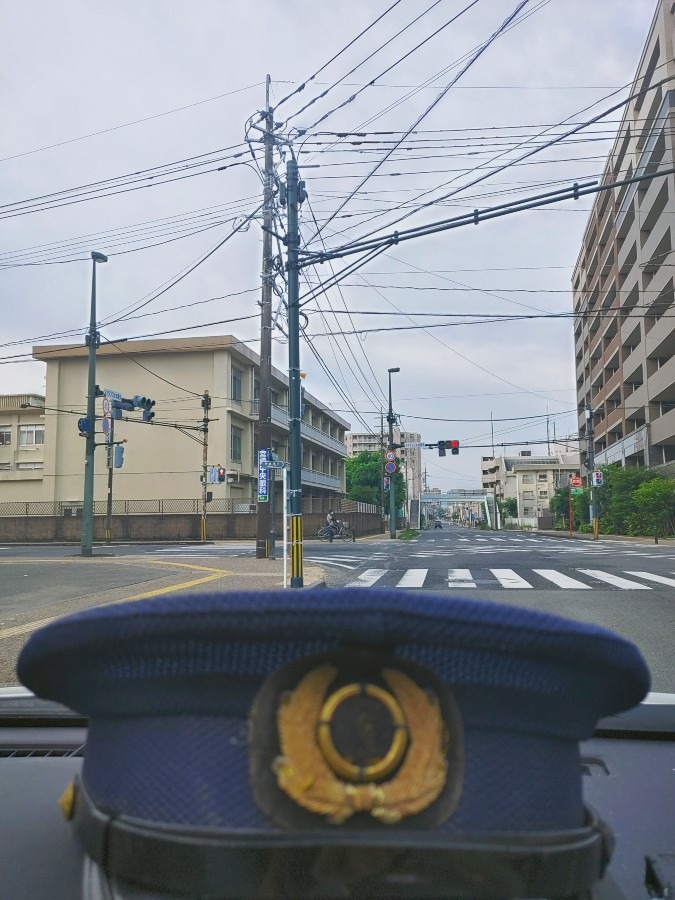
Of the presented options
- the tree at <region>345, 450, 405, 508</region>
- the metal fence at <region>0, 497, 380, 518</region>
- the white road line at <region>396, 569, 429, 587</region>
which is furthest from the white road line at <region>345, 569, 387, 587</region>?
the tree at <region>345, 450, 405, 508</region>

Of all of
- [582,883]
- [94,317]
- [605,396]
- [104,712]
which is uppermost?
[605,396]

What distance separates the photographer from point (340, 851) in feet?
2.48

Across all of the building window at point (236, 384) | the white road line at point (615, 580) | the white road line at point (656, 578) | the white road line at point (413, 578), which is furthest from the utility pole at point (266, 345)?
the building window at point (236, 384)

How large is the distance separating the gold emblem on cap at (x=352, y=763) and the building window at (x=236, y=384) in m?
39.2

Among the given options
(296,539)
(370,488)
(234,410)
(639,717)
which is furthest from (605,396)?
(639,717)

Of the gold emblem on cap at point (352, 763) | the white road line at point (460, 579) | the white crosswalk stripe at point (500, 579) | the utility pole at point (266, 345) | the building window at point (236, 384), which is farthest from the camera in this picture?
the building window at point (236, 384)

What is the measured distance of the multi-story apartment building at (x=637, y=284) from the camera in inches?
1183

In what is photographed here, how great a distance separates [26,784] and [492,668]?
1.33 meters

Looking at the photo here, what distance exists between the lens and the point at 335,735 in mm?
753

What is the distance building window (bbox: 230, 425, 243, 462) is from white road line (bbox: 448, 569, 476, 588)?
2646cm

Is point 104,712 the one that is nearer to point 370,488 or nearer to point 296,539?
point 296,539

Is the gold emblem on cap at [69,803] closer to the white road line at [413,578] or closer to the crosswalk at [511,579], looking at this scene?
the crosswalk at [511,579]

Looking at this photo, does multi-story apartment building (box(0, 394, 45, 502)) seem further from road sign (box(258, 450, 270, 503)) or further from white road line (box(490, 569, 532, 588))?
white road line (box(490, 569, 532, 588))

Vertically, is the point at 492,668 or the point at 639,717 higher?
the point at 492,668
